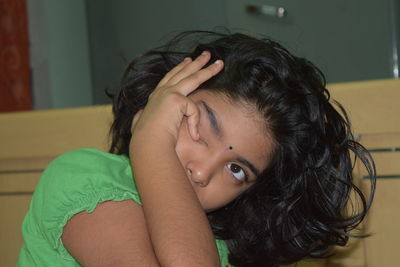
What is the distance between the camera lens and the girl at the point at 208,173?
0.69 metres

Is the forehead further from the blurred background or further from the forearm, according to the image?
the blurred background

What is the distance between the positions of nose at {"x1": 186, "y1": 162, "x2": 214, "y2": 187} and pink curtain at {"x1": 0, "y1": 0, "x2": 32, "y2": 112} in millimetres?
1270

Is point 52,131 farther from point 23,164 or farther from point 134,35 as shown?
point 134,35

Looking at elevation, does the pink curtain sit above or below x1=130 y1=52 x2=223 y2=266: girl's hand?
below

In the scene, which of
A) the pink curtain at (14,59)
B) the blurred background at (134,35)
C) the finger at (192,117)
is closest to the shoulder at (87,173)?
the finger at (192,117)

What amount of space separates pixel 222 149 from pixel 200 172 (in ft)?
0.14

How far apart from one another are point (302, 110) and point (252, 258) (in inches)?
11.3

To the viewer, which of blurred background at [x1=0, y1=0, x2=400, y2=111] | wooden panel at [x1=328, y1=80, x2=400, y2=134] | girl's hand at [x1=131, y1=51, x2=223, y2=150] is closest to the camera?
girl's hand at [x1=131, y1=51, x2=223, y2=150]

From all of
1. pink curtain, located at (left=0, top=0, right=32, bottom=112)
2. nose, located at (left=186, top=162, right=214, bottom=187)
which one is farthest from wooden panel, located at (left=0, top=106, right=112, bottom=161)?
pink curtain, located at (left=0, top=0, right=32, bottom=112)

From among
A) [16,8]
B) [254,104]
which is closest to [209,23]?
[16,8]

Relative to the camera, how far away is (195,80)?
804 millimetres

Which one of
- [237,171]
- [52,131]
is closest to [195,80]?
[237,171]

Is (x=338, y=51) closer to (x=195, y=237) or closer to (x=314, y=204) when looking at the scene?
(x=314, y=204)

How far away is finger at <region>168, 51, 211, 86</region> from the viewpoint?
2.69 ft
